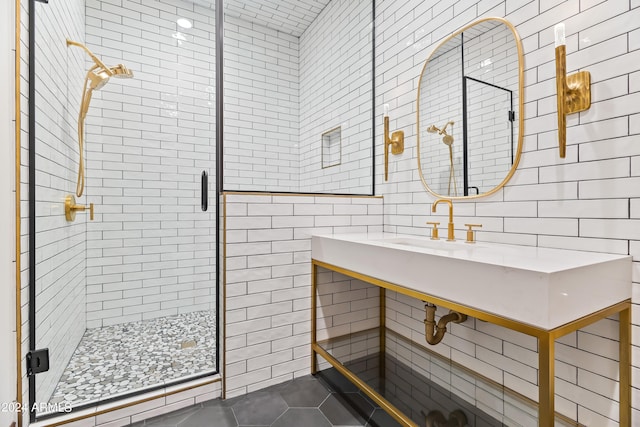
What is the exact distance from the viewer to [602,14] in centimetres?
115

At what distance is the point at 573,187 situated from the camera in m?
1.24

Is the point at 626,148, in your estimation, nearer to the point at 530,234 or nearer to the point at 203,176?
the point at 530,234

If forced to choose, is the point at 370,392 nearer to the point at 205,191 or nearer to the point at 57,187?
the point at 205,191

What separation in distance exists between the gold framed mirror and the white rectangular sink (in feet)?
1.39

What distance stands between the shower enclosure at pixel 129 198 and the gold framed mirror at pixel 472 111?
4.38 ft

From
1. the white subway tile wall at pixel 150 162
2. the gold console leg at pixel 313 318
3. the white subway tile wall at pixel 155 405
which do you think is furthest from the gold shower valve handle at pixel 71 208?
the gold console leg at pixel 313 318

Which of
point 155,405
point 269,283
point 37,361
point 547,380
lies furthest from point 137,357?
point 547,380

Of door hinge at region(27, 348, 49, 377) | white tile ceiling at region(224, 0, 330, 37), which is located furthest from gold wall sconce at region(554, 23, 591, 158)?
door hinge at region(27, 348, 49, 377)

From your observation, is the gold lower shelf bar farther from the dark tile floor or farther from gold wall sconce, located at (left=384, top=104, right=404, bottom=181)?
gold wall sconce, located at (left=384, top=104, right=404, bottom=181)

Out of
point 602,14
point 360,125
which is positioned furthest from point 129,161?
point 602,14

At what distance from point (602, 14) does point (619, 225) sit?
78 cm

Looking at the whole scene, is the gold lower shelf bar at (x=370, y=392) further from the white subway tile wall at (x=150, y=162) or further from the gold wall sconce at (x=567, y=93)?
the gold wall sconce at (x=567, y=93)

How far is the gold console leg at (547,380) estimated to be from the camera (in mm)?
828

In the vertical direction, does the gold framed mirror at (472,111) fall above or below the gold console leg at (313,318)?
above
